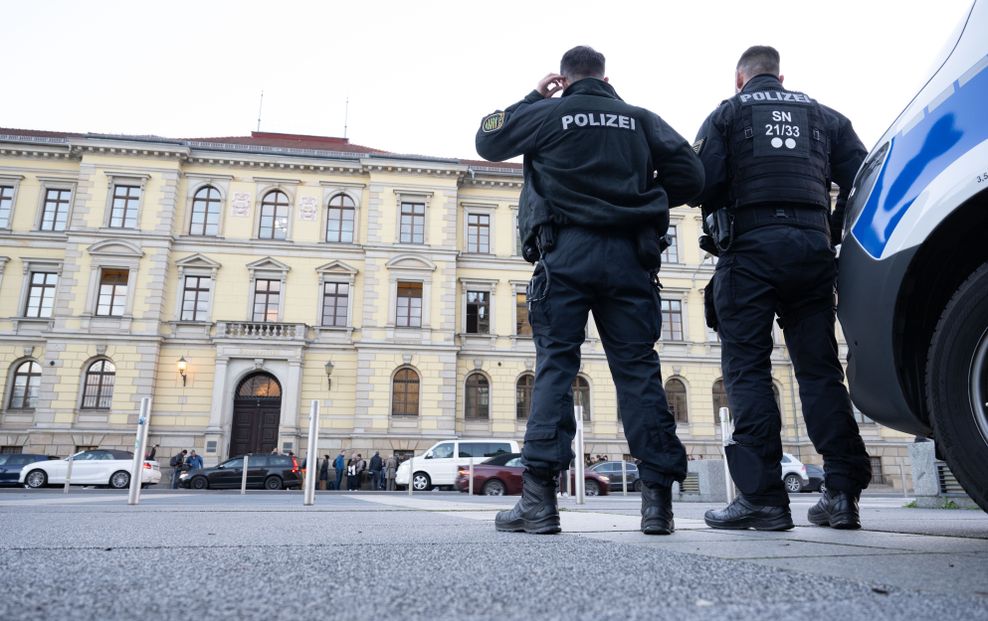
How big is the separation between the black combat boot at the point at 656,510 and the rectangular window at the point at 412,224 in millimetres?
24099

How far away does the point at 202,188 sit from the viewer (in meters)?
25.6

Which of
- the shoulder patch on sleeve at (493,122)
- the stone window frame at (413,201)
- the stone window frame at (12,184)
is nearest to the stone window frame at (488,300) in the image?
the stone window frame at (413,201)

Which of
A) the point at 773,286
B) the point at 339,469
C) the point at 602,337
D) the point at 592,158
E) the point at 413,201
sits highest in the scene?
the point at 413,201

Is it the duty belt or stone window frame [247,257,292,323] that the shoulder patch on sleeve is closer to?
the duty belt

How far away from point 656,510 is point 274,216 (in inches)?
1004

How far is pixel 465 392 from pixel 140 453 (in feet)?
62.8

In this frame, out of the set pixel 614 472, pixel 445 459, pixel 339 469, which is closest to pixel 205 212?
pixel 339 469

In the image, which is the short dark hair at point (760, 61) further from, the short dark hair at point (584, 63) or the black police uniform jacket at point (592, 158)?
the short dark hair at point (584, 63)

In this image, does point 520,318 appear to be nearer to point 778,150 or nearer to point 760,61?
point 760,61

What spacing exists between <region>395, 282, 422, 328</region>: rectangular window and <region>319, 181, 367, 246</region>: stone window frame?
2.70 meters

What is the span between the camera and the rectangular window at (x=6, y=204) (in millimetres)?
24922

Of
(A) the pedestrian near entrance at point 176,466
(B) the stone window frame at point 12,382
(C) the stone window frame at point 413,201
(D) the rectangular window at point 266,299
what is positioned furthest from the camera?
(C) the stone window frame at point 413,201

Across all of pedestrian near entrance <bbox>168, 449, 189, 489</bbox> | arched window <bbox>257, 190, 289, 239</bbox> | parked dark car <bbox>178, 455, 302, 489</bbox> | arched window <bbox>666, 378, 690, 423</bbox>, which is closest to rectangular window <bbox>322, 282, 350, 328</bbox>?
arched window <bbox>257, 190, 289, 239</bbox>

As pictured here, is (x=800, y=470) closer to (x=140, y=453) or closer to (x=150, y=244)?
(x=140, y=453)
